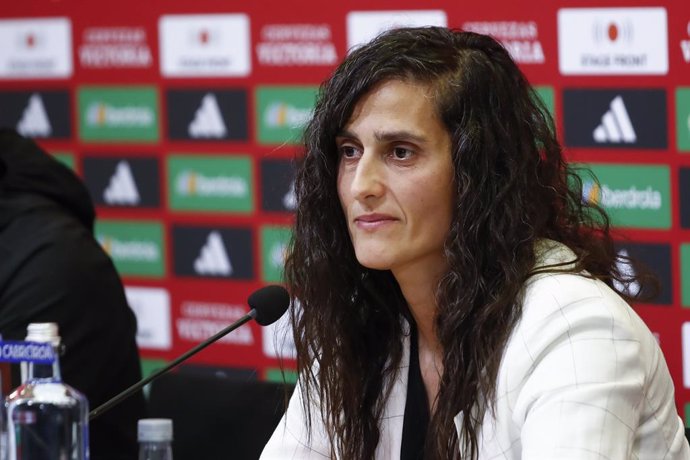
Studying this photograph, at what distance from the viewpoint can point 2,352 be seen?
1.87 m

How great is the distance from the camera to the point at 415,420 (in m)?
2.39

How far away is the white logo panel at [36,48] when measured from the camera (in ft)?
14.8

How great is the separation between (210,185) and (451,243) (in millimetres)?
2093

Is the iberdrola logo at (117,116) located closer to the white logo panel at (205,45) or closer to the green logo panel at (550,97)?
the white logo panel at (205,45)

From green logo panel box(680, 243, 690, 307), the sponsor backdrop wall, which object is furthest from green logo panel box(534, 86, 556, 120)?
green logo panel box(680, 243, 690, 307)

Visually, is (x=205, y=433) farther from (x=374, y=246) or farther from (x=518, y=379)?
(x=518, y=379)

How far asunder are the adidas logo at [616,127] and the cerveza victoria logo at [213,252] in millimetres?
1307

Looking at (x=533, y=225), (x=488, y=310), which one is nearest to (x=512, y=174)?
(x=533, y=225)

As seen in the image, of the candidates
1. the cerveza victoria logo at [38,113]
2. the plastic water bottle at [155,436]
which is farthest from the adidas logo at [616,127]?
the cerveza victoria logo at [38,113]

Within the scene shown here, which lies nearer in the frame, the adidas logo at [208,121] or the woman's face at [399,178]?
the woman's face at [399,178]

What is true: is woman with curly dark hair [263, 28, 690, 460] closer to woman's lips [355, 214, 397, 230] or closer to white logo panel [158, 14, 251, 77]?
woman's lips [355, 214, 397, 230]

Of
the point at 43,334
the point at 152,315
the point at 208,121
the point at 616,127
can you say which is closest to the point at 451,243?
the point at 43,334

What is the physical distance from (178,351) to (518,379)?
2.44m

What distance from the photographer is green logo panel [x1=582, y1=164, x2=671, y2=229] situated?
335cm
